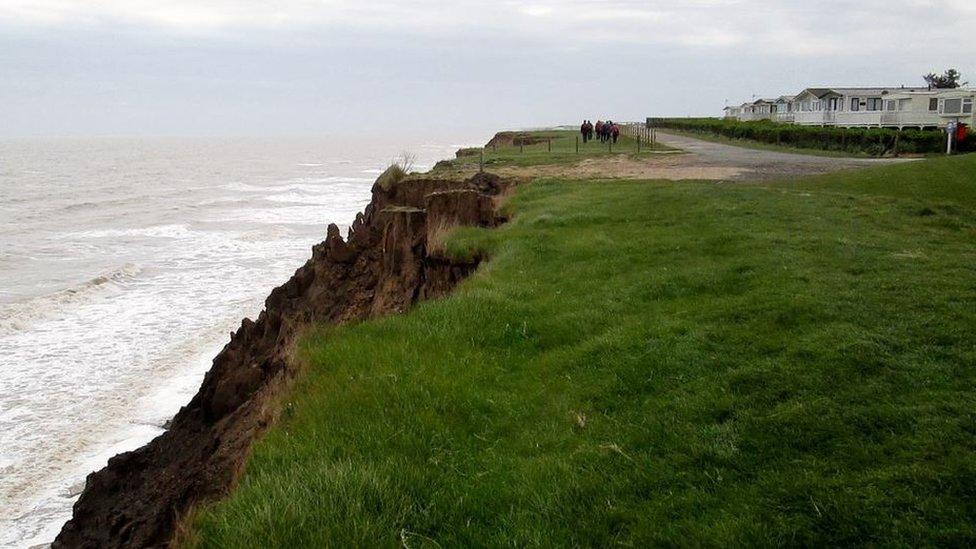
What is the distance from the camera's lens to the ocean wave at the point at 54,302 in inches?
863

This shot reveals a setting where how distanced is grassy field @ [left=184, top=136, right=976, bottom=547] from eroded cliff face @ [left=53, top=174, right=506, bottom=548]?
1191 millimetres

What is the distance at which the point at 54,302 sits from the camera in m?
24.2

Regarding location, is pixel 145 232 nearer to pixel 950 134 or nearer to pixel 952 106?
pixel 950 134

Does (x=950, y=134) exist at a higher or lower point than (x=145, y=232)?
higher

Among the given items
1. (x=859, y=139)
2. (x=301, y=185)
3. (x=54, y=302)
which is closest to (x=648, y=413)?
(x=54, y=302)

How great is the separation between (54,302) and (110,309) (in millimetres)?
2198

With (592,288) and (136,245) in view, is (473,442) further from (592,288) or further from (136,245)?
(136,245)

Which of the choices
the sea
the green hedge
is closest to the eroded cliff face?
the sea

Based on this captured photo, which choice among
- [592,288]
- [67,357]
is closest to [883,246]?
[592,288]

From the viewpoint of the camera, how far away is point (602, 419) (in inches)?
246

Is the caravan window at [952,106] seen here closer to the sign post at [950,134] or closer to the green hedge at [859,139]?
the green hedge at [859,139]

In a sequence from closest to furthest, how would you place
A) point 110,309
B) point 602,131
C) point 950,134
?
point 110,309, point 950,134, point 602,131

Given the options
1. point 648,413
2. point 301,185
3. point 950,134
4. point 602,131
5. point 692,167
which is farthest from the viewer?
point 301,185

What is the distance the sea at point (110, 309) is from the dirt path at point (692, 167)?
982cm
